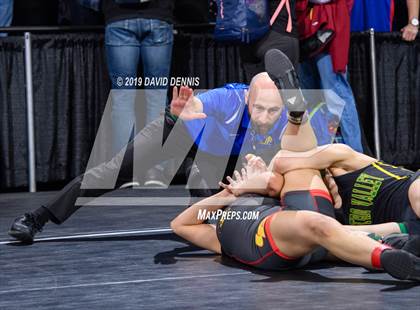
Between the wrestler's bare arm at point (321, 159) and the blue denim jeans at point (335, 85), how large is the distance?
9.87 ft

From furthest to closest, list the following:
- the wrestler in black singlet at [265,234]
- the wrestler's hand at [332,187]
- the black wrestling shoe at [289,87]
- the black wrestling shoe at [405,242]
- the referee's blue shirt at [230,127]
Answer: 1. the referee's blue shirt at [230,127]
2. the wrestler's hand at [332,187]
3. the black wrestling shoe at [289,87]
4. the wrestler in black singlet at [265,234]
5. the black wrestling shoe at [405,242]

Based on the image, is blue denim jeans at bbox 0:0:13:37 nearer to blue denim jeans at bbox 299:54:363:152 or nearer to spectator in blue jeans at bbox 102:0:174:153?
spectator in blue jeans at bbox 102:0:174:153

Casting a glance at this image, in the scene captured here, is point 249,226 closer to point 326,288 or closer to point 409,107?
A: point 326,288

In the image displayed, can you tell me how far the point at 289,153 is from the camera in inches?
203

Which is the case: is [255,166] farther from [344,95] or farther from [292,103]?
[344,95]

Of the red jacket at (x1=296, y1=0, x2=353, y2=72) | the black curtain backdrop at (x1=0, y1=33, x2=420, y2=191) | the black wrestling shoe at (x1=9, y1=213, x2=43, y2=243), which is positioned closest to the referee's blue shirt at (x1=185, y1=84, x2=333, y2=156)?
the black wrestling shoe at (x1=9, y1=213, x2=43, y2=243)

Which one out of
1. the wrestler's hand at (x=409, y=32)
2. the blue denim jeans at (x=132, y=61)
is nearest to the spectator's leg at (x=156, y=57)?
the blue denim jeans at (x=132, y=61)

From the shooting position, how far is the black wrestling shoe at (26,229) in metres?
6.00

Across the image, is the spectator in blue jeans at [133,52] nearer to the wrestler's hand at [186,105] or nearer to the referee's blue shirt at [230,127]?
the referee's blue shirt at [230,127]

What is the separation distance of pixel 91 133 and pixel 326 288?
427cm

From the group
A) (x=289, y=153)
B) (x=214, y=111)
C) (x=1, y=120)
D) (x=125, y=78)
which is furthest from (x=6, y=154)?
(x=289, y=153)

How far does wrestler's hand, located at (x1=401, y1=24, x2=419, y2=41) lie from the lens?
345 inches

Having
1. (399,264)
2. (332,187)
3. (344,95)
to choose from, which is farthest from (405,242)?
(344,95)

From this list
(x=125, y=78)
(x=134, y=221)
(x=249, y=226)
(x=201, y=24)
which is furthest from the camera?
(x=201, y=24)
